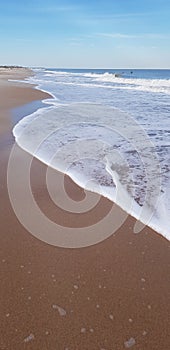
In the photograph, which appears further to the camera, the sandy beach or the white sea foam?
the white sea foam

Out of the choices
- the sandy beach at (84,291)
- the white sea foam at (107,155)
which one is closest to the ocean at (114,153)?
the white sea foam at (107,155)

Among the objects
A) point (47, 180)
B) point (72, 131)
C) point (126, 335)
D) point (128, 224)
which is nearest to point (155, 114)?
point (72, 131)

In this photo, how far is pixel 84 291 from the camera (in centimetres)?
233

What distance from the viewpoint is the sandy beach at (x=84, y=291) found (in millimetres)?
1943

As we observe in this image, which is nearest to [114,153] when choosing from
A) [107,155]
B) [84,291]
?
[107,155]

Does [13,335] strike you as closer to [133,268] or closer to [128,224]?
[133,268]

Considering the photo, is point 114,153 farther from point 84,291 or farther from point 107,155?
point 84,291

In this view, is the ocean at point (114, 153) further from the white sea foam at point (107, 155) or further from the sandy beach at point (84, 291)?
the sandy beach at point (84, 291)

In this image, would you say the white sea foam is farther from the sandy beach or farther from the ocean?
the sandy beach

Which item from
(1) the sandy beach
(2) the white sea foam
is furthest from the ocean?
(1) the sandy beach

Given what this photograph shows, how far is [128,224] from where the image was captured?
130 inches

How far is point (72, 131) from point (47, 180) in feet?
11.6

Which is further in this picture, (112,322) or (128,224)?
(128,224)

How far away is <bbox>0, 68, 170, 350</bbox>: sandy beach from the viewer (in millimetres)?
1943
